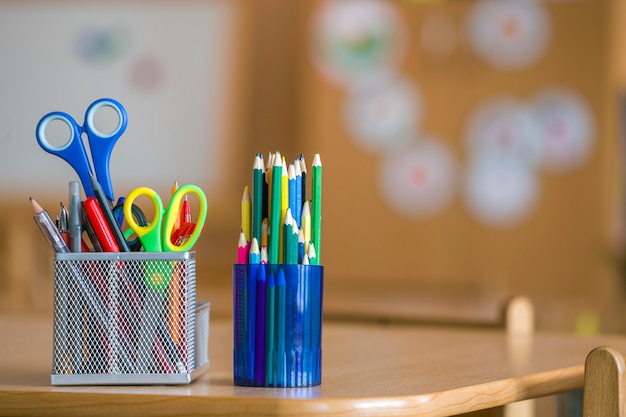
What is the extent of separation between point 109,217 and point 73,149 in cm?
6

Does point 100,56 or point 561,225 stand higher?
point 100,56

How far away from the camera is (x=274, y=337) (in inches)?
29.8

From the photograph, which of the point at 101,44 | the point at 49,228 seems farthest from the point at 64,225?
the point at 101,44

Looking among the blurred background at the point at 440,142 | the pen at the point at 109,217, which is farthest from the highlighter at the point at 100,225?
the blurred background at the point at 440,142

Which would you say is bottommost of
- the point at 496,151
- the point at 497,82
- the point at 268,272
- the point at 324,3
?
the point at 268,272

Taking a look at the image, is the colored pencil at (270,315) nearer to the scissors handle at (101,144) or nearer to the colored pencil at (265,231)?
the colored pencil at (265,231)

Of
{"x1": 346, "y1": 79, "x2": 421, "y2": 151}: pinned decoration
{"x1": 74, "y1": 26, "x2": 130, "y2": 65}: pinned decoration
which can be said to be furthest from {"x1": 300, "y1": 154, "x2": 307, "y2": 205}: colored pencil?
{"x1": 74, "y1": 26, "x2": 130, "y2": 65}: pinned decoration

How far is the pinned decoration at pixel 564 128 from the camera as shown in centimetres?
421

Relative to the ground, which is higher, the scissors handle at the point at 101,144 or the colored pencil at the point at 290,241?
Answer: the scissors handle at the point at 101,144

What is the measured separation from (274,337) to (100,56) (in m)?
4.24

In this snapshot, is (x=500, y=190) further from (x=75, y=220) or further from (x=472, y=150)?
(x=75, y=220)

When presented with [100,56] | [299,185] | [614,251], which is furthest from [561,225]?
[299,185]

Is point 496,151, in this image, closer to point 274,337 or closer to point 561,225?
point 561,225

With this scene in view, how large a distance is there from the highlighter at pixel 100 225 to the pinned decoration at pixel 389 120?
360cm
